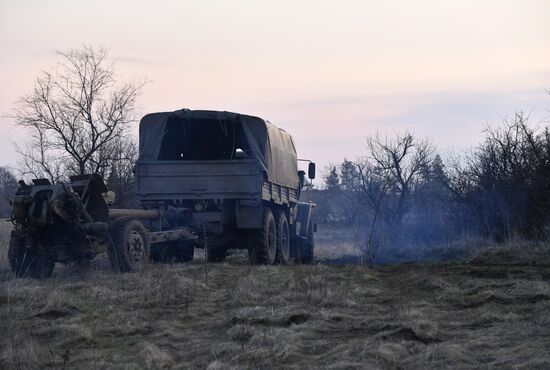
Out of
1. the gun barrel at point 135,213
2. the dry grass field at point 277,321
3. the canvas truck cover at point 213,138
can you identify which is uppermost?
the canvas truck cover at point 213,138

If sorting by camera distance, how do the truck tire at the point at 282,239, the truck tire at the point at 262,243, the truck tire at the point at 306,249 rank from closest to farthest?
1. the truck tire at the point at 262,243
2. the truck tire at the point at 282,239
3. the truck tire at the point at 306,249

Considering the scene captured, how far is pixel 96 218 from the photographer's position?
41.4 feet

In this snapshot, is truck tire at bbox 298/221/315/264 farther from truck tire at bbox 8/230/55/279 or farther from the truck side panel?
truck tire at bbox 8/230/55/279

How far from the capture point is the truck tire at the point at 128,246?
11.8m

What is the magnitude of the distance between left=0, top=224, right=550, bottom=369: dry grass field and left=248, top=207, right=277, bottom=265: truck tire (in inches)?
146

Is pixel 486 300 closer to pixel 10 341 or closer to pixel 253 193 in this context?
pixel 10 341

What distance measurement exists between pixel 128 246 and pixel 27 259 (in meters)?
1.71

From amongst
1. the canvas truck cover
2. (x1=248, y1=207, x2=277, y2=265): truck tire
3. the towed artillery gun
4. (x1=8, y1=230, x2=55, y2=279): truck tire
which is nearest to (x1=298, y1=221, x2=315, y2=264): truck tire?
the towed artillery gun

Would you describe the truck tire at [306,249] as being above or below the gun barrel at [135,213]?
below

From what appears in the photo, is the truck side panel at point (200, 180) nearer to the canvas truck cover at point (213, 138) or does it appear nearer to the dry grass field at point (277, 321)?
the canvas truck cover at point (213, 138)

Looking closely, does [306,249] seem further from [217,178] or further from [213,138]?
[217,178]

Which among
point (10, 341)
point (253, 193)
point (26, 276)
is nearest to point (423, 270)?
point (253, 193)

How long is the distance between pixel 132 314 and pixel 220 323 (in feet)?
3.74

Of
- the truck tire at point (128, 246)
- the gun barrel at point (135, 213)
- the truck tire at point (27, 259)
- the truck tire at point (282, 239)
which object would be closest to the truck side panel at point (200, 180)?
Answer: the gun barrel at point (135, 213)
